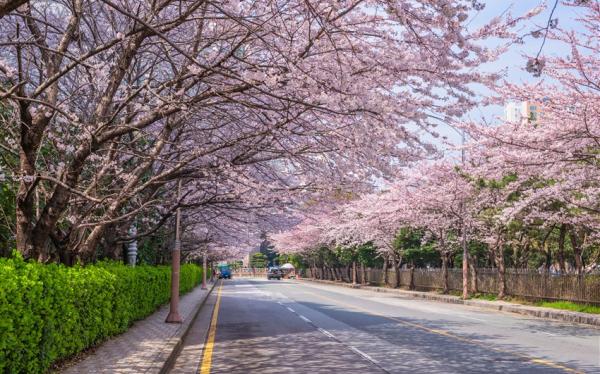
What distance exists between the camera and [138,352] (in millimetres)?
10664

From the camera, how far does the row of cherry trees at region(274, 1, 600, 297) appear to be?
1709cm

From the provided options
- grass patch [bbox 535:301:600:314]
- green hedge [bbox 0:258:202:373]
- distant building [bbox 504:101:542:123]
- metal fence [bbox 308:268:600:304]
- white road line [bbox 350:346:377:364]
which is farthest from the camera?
metal fence [bbox 308:268:600:304]

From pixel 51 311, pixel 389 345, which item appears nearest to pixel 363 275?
pixel 389 345

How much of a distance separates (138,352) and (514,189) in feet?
63.1

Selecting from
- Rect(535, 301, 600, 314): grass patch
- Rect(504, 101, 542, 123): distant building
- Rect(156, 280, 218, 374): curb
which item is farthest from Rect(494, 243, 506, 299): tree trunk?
Rect(156, 280, 218, 374): curb

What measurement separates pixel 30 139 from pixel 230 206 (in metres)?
10.3

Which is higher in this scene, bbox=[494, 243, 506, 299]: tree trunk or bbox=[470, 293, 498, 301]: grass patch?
bbox=[494, 243, 506, 299]: tree trunk

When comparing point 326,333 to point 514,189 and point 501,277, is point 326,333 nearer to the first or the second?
point 514,189

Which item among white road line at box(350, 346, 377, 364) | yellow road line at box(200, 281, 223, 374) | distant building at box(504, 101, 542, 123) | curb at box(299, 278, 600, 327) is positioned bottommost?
yellow road line at box(200, 281, 223, 374)

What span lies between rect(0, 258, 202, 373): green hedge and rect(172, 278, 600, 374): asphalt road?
1.63 m

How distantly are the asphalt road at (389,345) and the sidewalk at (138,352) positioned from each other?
1.19 ft

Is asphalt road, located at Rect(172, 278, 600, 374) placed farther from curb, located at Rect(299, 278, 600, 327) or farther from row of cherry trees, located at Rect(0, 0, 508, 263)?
row of cherry trees, located at Rect(0, 0, 508, 263)

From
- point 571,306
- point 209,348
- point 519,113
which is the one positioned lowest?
point 209,348

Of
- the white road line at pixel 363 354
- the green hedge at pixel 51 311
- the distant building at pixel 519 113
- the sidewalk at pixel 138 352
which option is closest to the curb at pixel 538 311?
the distant building at pixel 519 113
